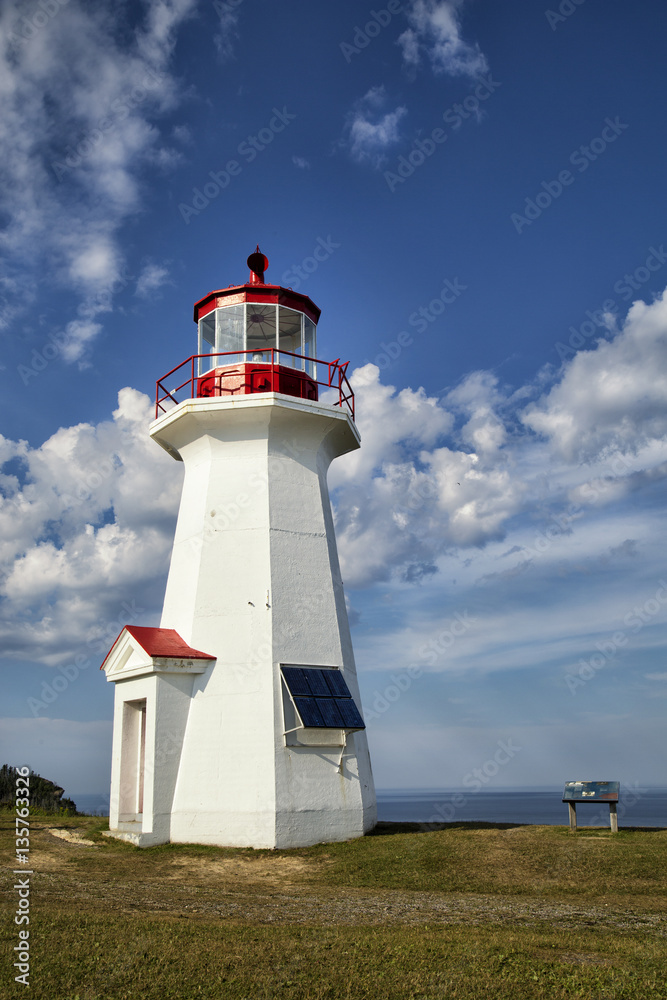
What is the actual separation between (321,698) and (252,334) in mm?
9784

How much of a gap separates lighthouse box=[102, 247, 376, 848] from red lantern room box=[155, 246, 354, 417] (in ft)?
0.14

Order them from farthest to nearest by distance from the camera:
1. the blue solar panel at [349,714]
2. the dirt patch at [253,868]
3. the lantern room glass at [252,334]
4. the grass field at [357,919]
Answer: the lantern room glass at [252,334], the blue solar panel at [349,714], the dirt patch at [253,868], the grass field at [357,919]

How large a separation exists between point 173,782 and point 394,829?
17.4 ft

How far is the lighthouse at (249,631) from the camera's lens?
16.1 meters

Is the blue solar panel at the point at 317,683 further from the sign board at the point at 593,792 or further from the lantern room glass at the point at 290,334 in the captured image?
the lantern room glass at the point at 290,334

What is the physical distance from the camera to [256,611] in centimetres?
1742

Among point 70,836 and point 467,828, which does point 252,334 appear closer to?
point 70,836

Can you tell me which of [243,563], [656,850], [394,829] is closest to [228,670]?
[243,563]

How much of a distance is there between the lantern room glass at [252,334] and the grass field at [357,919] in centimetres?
1158

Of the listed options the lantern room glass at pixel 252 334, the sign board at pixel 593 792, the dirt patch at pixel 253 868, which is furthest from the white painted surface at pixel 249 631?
the sign board at pixel 593 792

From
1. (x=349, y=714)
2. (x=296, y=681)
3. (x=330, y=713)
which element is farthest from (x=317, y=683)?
(x=349, y=714)

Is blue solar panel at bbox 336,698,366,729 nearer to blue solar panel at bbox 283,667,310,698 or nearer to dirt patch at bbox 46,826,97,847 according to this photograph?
blue solar panel at bbox 283,667,310,698

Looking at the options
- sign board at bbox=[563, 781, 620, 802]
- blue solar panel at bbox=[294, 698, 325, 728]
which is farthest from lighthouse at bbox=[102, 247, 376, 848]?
sign board at bbox=[563, 781, 620, 802]

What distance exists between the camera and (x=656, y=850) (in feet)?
44.6
